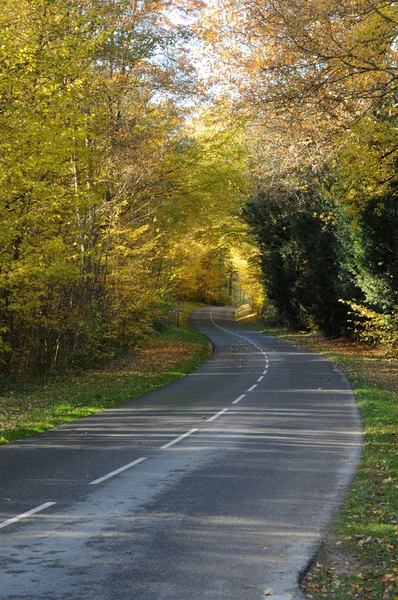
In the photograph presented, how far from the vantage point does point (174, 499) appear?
8.66 m

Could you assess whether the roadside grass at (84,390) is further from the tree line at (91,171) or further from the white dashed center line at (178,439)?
the white dashed center line at (178,439)

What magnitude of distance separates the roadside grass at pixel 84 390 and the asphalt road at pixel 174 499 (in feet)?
2.13

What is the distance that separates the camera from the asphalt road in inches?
232

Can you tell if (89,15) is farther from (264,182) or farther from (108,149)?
(264,182)

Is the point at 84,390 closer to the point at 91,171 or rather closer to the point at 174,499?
the point at 91,171

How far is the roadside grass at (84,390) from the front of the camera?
15.0 m

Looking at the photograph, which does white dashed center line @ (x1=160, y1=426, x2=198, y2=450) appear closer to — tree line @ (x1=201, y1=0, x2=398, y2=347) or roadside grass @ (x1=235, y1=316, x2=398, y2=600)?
roadside grass @ (x1=235, y1=316, x2=398, y2=600)

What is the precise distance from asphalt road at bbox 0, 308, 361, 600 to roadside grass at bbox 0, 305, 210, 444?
0.65 m

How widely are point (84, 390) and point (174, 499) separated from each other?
11936 mm

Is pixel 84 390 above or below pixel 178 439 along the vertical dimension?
above

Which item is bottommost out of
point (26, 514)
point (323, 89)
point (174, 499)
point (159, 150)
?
point (174, 499)

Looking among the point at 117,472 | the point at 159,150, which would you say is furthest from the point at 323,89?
the point at 159,150

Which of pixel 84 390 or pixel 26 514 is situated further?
pixel 84 390

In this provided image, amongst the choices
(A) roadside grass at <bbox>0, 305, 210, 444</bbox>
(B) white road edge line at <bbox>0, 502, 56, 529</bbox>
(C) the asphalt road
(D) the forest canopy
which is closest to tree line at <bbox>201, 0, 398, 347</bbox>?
(D) the forest canopy
